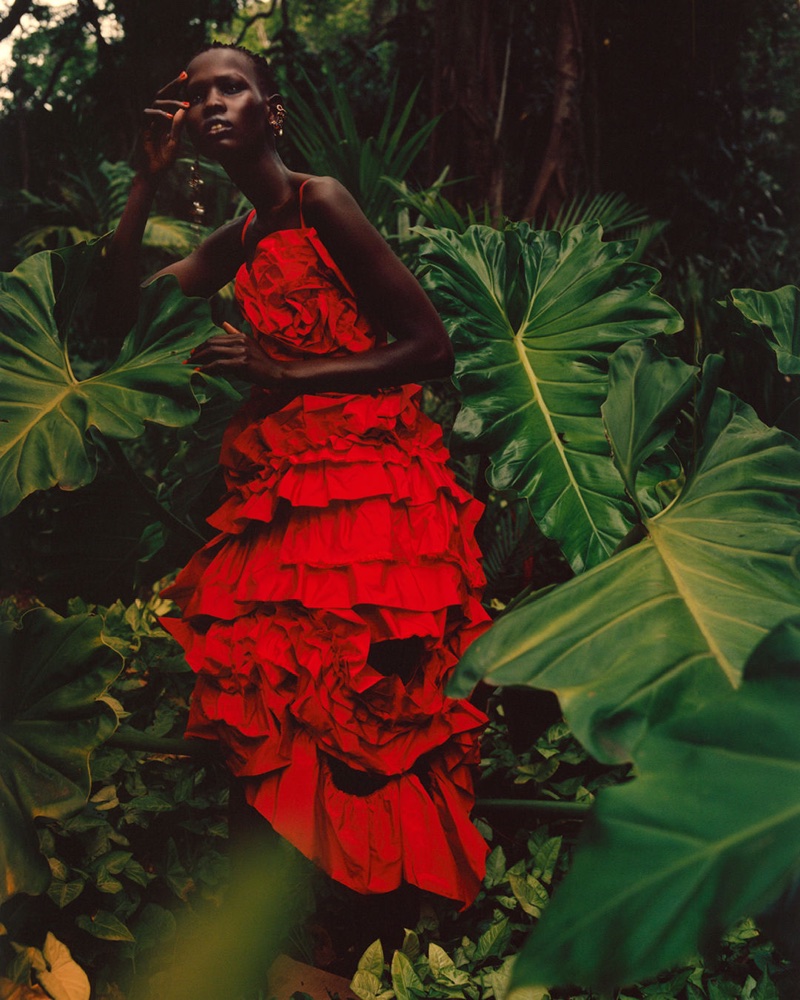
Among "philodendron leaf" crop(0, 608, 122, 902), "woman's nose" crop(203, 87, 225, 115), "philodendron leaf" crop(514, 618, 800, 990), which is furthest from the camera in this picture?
"woman's nose" crop(203, 87, 225, 115)

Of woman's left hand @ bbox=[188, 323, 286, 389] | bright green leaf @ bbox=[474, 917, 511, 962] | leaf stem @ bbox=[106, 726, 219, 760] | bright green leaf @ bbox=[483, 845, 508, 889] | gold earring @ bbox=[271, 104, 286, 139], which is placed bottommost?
bright green leaf @ bbox=[483, 845, 508, 889]

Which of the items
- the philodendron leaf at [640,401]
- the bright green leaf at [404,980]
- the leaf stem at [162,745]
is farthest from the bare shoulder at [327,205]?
the bright green leaf at [404,980]

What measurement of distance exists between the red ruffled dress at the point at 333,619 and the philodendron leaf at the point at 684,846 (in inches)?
24.4

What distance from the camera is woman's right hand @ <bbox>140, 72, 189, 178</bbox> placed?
1.16 metres

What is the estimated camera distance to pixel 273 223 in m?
1.17

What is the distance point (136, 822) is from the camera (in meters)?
1.42

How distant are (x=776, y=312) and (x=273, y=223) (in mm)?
807

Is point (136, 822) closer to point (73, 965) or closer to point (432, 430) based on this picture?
point (73, 965)

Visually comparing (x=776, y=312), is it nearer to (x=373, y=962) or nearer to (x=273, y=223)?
(x=273, y=223)

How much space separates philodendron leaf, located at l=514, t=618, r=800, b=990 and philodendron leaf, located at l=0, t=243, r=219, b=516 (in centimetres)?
81

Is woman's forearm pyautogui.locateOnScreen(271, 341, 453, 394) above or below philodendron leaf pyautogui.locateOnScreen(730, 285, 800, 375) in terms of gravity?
above

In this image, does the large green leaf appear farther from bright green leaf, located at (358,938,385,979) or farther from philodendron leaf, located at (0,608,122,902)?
bright green leaf, located at (358,938,385,979)

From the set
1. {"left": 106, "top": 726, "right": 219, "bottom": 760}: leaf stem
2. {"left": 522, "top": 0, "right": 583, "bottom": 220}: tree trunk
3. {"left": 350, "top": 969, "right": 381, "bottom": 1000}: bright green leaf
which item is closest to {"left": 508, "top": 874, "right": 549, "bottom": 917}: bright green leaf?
{"left": 350, "top": 969, "right": 381, "bottom": 1000}: bright green leaf

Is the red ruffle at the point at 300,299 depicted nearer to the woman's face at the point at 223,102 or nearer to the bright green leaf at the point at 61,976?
the woman's face at the point at 223,102
